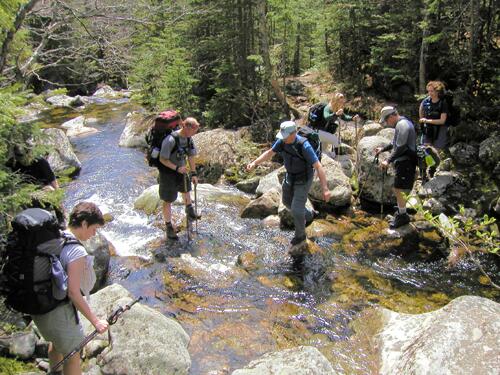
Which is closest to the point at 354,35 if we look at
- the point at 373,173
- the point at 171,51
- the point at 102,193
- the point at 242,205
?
the point at 171,51

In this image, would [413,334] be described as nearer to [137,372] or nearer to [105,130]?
[137,372]

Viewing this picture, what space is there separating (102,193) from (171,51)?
9100mm

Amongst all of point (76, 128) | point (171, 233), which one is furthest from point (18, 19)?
point (76, 128)

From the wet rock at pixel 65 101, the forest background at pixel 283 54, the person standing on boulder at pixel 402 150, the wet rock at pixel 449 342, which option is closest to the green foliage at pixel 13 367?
the forest background at pixel 283 54

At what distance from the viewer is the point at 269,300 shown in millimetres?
7059

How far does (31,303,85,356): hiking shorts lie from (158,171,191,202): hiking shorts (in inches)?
181

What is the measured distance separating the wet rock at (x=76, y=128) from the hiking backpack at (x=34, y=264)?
18.2 m

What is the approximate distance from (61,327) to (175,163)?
A: 472 cm

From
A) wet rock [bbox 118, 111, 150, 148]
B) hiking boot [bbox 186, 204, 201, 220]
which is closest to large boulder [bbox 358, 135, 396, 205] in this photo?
hiking boot [bbox 186, 204, 201, 220]

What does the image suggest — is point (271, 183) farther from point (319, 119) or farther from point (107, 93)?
point (107, 93)

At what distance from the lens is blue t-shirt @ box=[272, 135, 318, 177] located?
727 centimetres

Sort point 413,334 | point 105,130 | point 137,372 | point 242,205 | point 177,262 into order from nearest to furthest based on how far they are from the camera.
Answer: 1. point 137,372
2. point 413,334
3. point 177,262
4. point 242,205
5. point 105,130

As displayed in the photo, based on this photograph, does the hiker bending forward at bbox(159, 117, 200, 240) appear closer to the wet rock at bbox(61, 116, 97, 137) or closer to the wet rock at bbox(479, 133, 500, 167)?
the wet rock at bbox(479, 133, 500, 167)

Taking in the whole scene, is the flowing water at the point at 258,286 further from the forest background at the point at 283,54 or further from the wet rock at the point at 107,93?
the wet rock at the point at 107,93
